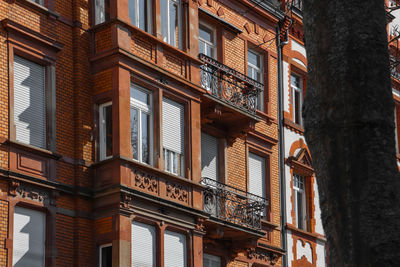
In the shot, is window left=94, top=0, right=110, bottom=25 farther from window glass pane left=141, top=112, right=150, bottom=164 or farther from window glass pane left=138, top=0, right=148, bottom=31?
window glass pane left=141, top=112, right=150, bottom=164

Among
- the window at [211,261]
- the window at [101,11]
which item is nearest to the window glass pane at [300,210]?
the window at [211,261]

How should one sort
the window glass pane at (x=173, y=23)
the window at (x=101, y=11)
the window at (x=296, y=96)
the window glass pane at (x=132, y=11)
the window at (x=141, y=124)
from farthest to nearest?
the window at (x=296, y=96), the window glass pane at (x=173, y=23), the window glass pane at (x=132, y=11), the window at (x=101, y=11), the window at (x=141, y=124)

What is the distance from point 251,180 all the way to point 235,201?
9.14 feet

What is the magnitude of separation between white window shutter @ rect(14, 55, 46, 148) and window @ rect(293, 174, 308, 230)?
11818 mm

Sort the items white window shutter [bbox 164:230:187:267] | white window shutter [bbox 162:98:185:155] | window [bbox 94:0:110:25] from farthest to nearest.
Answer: white window shutter [bbox 162:98:185:155] < window [bbox 94:0:110:25] < white window shutter [bbox 164:230:187:267]

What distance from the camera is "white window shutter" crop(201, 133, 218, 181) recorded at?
84.4 ft

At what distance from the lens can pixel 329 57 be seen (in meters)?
5.66

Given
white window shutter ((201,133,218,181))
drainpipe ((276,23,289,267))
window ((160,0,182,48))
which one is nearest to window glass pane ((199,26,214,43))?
window ((160,0,182,48))

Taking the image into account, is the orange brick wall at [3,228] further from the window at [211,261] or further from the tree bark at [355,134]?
the tree bark at [355,134]

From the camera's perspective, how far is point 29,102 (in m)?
19.9

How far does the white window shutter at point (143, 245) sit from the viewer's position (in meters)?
20.5

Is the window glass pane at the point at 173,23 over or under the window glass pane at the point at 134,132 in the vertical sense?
over

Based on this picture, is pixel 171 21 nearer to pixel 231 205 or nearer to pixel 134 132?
pixel 134 132

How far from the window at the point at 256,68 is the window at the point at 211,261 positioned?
18.5 feet
